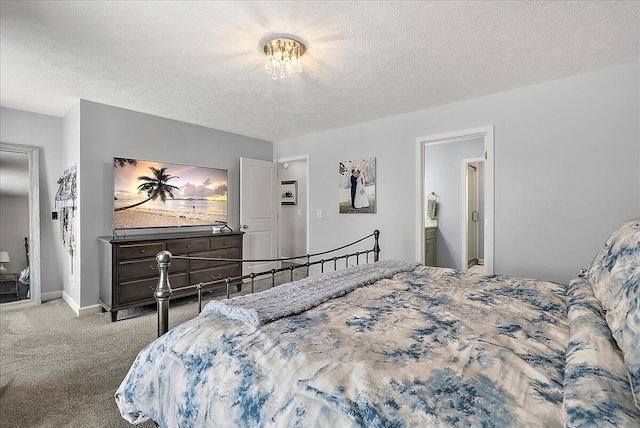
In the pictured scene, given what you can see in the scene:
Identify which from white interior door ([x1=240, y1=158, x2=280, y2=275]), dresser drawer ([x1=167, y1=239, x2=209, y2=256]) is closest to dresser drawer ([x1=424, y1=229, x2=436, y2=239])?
white interior door ([x1=240, y1=158, x2=280, y2=275])

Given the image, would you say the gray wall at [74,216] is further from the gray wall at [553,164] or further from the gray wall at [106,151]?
the gray wall at [553,164]

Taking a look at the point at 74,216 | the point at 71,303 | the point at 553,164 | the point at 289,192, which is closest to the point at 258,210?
the point at 289,192

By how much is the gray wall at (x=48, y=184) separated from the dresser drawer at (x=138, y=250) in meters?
1.46

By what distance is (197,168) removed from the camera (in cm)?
441

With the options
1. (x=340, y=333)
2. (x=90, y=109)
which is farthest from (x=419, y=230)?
(x=90, y=109)

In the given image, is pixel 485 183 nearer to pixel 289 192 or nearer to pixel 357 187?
pixel 357 187

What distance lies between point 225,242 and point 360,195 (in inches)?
77.1

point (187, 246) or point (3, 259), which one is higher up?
point (187, 246)

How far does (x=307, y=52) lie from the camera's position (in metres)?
2.43

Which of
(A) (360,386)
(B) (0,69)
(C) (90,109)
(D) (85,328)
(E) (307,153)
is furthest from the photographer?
(E) (307,153)

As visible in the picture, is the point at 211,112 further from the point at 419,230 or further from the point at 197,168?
the point at 419,230

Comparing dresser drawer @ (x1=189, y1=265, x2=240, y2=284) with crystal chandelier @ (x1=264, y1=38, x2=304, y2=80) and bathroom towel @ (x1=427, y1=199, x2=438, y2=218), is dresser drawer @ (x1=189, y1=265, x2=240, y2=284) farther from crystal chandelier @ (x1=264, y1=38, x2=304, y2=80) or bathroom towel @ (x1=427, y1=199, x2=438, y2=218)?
bathroom towel @ (x1=427, y1=199, x2=438, y2=218)

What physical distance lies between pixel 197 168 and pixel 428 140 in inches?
122

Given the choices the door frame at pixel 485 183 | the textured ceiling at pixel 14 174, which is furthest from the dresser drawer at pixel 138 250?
the door frame at pixel 485 183
